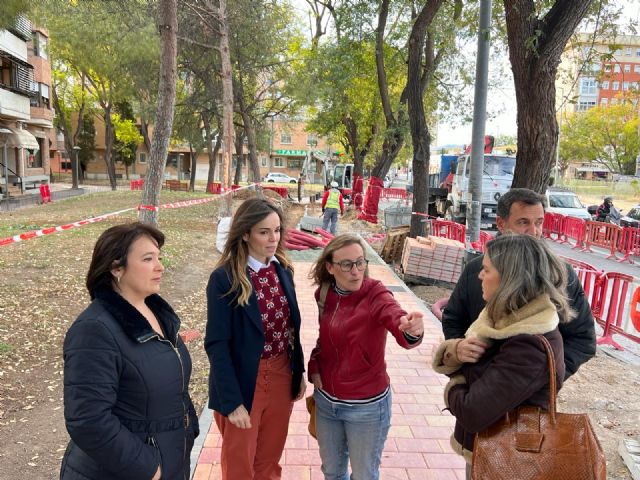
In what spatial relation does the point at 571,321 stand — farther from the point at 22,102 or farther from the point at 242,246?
the point at 22,102

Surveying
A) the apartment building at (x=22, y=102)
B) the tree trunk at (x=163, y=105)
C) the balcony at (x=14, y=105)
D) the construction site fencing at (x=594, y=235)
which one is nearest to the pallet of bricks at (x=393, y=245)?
the construction site fencing at (x=594, y=235)

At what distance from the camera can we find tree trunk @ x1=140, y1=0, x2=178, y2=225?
27.2ft

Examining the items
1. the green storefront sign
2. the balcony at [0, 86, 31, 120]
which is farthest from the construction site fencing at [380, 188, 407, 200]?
the green storefront sign

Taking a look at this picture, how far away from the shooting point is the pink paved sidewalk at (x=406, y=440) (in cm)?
343

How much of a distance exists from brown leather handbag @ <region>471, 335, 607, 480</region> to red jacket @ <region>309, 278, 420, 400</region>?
0.75 metres

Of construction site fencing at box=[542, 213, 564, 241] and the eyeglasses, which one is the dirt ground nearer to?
the eyeglasses

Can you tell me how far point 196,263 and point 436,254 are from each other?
15.4 feet

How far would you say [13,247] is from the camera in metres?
10.0

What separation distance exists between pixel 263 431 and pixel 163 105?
698 centimetres

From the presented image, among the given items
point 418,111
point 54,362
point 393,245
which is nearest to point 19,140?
point 393,245

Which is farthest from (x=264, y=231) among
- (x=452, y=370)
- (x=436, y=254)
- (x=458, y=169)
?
(x=458, y=169)

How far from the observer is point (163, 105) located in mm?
8398

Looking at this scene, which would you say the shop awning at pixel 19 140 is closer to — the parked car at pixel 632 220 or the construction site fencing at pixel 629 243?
the construction site fencing at pixel 629 243

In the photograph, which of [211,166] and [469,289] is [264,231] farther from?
[211,166]
